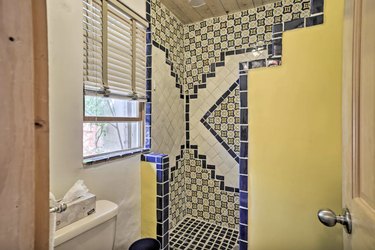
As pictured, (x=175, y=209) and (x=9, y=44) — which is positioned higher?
(x=9, y=44)

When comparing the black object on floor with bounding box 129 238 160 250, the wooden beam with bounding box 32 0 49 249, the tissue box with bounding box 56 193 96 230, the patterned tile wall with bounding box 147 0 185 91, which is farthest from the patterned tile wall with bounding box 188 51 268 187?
the wooden beam with bounding box 32 0 49 249

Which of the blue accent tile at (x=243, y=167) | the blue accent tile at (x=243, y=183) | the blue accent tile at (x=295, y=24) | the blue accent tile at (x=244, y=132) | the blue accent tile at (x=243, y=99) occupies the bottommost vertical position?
the blue accent tile at (x=243, y=183)

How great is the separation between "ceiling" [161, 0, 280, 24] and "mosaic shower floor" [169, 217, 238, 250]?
2.35 m

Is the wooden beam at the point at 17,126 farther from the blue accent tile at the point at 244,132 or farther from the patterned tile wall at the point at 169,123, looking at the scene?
the patterned tile wall at the point at 169,123

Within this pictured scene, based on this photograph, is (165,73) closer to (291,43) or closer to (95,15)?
(95,15)

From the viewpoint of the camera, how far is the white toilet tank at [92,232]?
0.89 metres

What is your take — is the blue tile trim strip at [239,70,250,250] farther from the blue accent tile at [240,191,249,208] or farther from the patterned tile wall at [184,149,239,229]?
the patterned tile wall at [184,149,239,229]

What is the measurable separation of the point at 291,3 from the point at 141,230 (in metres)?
2.50

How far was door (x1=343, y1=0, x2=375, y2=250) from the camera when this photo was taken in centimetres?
46

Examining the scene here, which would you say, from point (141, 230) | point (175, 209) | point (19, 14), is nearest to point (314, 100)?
point (19, 14)

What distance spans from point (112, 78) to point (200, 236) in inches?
69.5

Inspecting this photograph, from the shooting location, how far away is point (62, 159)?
1.05m

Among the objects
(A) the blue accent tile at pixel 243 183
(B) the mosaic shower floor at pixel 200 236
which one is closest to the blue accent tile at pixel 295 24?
(A) the blue accent tile at pixel 243 183

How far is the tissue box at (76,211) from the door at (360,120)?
1.12m
